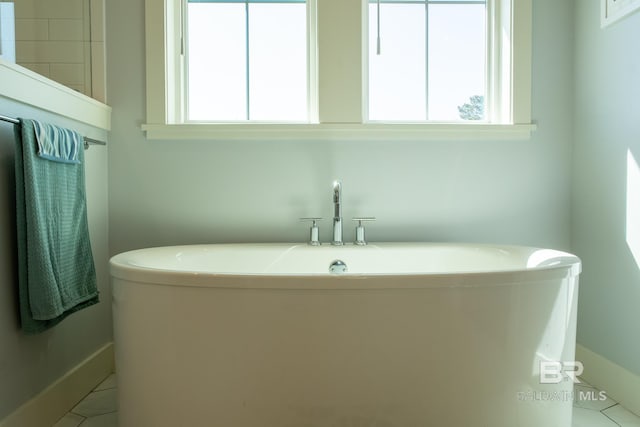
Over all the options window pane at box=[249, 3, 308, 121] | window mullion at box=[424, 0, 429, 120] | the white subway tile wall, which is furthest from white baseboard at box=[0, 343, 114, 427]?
window mullion at box=[424, 0, 429, 120]

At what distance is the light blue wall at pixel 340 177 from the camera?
2.40 m

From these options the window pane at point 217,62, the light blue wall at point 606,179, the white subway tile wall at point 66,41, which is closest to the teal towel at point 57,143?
the white subway tile wall at point 66,41

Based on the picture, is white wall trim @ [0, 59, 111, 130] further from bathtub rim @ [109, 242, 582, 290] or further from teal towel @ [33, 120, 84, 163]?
bathtub rim @ [109, 242, 582, 290]

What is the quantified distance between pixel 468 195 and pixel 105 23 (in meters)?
1.89

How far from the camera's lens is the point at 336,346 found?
139 centimetres

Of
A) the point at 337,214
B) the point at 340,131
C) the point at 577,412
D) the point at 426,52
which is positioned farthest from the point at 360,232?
the point at 577,412

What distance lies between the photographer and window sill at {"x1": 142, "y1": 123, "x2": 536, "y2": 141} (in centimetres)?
238

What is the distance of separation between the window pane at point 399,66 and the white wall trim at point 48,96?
128 cm

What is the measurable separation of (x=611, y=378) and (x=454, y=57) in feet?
5.36

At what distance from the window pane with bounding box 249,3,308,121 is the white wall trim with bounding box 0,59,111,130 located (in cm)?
72

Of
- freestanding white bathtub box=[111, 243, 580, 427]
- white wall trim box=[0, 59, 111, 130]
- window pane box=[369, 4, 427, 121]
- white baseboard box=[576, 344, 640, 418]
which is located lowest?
white baseboard box=[576, 344, 640, 418]

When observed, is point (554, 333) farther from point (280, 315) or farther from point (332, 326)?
point (280, 315)

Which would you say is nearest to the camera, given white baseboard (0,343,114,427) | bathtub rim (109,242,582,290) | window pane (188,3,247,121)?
bathtub rim (109,242,582,290)

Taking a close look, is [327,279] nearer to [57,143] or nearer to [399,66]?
[57,143]
